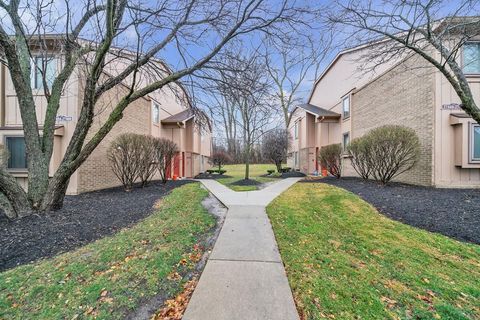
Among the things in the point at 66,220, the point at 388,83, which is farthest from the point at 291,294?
the point at 388,83

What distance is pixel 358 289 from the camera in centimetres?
268

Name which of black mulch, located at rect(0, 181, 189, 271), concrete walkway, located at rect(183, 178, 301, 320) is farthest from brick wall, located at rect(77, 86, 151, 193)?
concrete walkway, located at rect(183, 178, 301, 320)

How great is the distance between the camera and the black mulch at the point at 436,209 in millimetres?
4861

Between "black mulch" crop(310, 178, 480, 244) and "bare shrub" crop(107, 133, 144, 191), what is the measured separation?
9.53 m

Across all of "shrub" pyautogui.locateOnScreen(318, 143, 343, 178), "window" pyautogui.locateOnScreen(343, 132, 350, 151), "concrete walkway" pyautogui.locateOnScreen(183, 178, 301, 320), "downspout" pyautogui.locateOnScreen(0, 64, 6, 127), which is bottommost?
"concrete walkway" pyautogui.locateOnScreen(183, 178, 301, 320)

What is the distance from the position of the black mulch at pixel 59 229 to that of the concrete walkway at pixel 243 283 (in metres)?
2.77

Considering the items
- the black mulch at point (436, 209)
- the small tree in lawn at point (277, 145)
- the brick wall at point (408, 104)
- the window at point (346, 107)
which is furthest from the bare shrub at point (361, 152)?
the small tree in lawn at point (277, 145)

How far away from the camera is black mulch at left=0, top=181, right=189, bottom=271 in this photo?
148 inches

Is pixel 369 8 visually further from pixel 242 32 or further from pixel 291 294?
pixel 291 294

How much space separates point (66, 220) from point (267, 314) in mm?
5364

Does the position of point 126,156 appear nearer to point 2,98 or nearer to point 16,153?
point 16,153

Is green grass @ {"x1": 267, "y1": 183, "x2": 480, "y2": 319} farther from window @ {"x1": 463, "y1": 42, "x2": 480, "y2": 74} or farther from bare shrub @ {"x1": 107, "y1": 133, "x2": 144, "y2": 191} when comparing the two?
window @ {"x1": 463, "y1": 42, "x2": 480, "y2": 74}

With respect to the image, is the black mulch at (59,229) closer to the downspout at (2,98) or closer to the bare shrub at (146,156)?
the bare shrub at (146,156)

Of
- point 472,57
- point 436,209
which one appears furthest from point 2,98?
point 472,57
